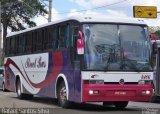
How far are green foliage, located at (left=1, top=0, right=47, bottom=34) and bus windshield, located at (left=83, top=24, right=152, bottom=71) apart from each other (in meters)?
54.7

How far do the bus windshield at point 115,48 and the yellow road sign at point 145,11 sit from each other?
19343 millimetres

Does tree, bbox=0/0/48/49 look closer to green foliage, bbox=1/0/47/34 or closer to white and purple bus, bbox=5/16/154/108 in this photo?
green foliage, bbox=1/0/47/34

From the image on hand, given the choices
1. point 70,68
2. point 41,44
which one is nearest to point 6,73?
point 41,44

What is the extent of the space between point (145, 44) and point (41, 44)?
5360mm

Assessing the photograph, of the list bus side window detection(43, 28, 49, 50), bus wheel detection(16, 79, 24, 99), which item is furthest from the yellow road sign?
bus side window detection(43, 28, 49, 50)

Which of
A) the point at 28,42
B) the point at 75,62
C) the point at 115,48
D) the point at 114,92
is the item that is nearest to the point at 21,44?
the point at 28,42

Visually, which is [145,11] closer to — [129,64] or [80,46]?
[129,64]

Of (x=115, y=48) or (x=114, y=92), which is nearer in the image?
(x=114, y=92)

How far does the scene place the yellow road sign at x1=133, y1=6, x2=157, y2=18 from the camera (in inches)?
1487

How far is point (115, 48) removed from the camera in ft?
59.4

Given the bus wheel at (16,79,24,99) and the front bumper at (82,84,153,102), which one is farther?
the bus wheel at (16,79,24,99)

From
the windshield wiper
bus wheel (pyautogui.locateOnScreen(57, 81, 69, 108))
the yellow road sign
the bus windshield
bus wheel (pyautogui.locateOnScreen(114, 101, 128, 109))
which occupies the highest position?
the yellow road sign

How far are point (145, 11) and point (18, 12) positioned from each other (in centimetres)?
3941

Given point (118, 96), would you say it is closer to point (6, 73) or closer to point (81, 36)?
point (81, 36)
